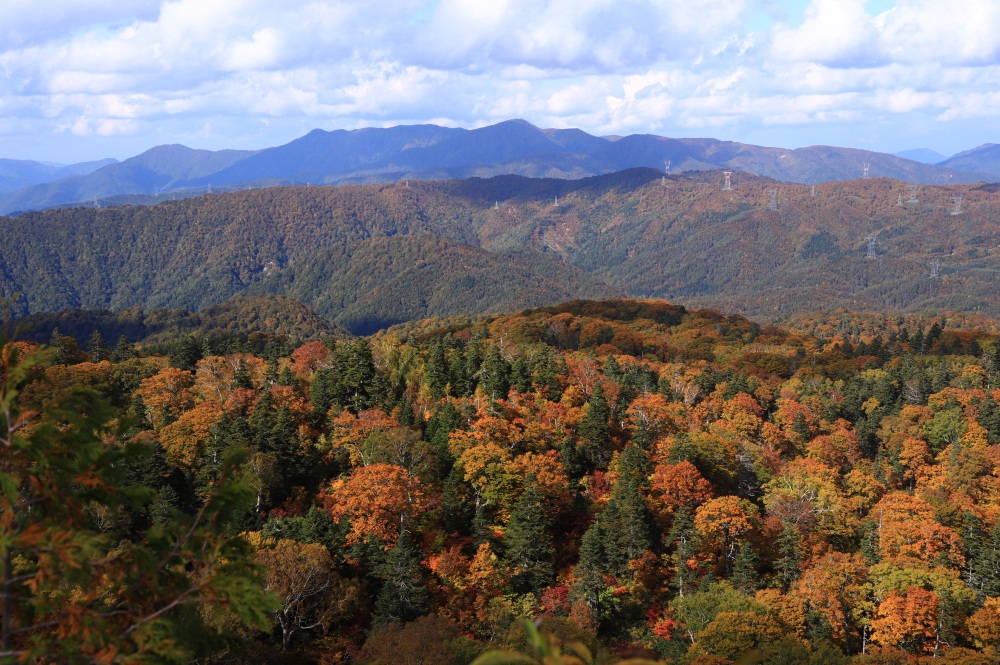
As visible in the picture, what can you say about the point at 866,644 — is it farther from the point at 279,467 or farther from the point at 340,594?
the point at 279,467

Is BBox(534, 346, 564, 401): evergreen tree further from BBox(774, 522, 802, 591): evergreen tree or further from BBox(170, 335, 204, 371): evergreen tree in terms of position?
BBox(170, 335, 204, 371): evergreen tree

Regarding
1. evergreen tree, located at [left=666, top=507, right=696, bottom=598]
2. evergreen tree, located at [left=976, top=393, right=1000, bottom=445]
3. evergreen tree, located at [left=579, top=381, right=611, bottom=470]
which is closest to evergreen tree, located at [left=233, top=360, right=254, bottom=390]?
evergreen tree, located at [left=579, top=381, right=611, bottom=470]

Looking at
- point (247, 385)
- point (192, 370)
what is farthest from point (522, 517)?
point (192, 370)

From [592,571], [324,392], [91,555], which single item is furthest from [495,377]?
[91,555]

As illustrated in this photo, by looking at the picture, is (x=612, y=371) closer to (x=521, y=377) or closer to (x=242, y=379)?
(x=521, y=377)

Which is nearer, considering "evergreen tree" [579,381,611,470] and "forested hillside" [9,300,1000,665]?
"forested hillside" [9,300,1000,665]

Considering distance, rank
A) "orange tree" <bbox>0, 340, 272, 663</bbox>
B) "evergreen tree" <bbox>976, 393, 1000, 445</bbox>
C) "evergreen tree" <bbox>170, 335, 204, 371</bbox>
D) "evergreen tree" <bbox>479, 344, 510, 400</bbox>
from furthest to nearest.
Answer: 1. "evergreen tree" <bbox>170, 335, 204, 371</bbox>
2. "evergreen tree" <bbox>976, 393, 1000, 445</bbox>
3. "evergreen tree" <bbox>479, 344, 510, 400</bbox>
4. "orange tree" <bbox>0, 340, 272, 663</bbox>

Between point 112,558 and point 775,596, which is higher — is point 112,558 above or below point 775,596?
above
